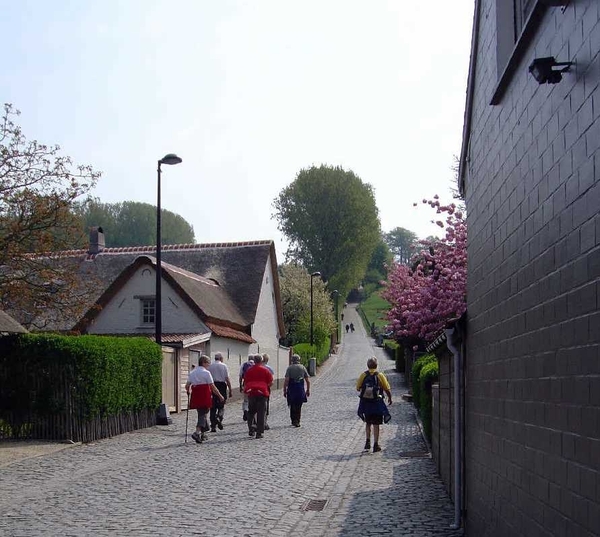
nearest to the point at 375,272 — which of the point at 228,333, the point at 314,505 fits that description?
the point at 228,333

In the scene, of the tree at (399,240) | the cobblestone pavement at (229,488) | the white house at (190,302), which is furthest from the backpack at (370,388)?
the tree at (399,240)

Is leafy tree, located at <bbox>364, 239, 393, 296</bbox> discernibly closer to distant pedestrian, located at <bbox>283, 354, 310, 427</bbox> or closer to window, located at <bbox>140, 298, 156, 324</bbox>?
window, located at <bbox>140, 298, 156, 324</bbox>

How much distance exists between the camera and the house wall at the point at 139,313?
3269 centimetres

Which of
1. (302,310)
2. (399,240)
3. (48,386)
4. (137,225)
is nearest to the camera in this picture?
(48,386)

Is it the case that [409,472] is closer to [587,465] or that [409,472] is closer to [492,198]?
[492,198]

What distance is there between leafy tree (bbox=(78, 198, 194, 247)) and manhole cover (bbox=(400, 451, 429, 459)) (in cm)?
8222

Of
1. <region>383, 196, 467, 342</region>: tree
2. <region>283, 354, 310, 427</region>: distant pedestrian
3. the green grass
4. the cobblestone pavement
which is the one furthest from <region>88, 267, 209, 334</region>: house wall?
the green grass

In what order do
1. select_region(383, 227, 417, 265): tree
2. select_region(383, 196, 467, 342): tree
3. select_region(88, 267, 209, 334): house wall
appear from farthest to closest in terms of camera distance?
select_region(383, 227, 417, 265): tree
select_region(88, 267, 209, 334): house wall
select_region(383, 196, 467, 342): tree

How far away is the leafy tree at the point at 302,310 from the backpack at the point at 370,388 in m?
44.8

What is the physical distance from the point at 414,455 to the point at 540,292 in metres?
11.2

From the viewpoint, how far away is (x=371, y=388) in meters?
15.8

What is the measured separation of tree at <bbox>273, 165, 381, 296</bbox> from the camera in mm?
76188

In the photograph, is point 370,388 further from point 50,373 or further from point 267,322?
point 267,322

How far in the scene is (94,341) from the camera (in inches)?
676
